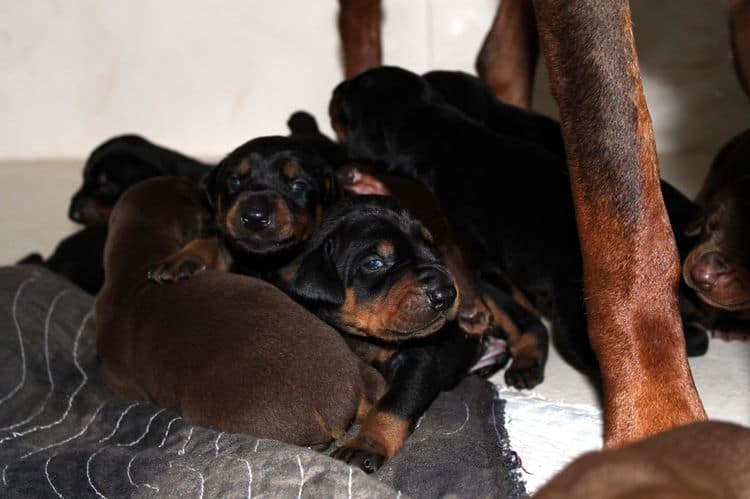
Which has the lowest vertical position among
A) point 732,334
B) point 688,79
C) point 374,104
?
point 732,334

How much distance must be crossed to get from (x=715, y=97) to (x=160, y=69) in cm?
266

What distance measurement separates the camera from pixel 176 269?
2.64 m

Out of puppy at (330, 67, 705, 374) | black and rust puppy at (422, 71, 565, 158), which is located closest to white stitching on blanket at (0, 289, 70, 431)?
puppy at (330, 67, 705, 374)

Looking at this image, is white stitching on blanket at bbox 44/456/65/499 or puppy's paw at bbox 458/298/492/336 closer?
white stitching on blanket at bbox 44/456/65/499

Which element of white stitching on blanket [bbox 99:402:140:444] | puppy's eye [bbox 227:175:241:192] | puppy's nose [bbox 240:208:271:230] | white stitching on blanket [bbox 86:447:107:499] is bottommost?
white stitching on blanket [bbox 99:402:140:444]

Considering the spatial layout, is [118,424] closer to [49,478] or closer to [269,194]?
[49,478]

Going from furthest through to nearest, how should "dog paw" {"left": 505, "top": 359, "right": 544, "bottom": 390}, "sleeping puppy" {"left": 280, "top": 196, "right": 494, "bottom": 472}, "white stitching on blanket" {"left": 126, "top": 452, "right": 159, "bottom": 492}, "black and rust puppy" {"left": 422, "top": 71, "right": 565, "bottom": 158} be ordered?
1. "black and rust puppy" {"left": 422, "top": 71, "right": 565, "bottom": 158}
2. "dog paw" {"left": 505, "top": 359, "right": 544, "bottom": 390}
3. "sleeping puppy" {"left": 280, "top": 196, "right": 494, "bottom": 472}
4. "white stitching on blanket" {"left": 126, "top": 452, "right": 159, "bottom": 492}

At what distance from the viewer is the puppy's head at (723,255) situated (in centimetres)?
244

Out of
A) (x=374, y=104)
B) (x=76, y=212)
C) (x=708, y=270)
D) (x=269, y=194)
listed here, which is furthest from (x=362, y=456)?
(x=76, y=212)

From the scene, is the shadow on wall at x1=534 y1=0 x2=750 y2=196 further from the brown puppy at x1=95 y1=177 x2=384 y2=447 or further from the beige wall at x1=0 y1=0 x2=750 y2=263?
the brown puppy at x1=95 y1=177 x2=384 y2=447

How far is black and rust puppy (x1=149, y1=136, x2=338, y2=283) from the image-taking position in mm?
2617

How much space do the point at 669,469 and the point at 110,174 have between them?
273cm

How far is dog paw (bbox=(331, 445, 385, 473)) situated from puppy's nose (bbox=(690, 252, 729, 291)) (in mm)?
890

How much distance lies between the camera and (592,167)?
218 cm
